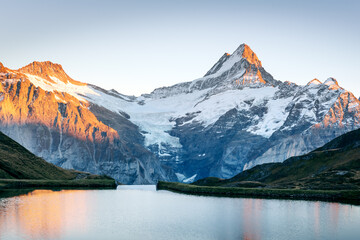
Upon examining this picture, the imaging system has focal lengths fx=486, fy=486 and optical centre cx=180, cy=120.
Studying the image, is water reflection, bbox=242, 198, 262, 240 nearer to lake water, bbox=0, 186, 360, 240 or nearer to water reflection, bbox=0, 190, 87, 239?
lake water, bbox=0, 186, 360, 240

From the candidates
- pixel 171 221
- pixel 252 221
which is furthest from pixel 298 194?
pixel 171 221

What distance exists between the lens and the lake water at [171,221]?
82750mm

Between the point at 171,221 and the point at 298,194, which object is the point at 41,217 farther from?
the point at 298,194

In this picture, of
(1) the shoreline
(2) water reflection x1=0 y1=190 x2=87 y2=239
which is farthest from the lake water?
(1) the shoreline

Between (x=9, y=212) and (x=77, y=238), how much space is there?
27.3 metres

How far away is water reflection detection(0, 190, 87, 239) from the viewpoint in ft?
263

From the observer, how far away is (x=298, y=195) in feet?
561

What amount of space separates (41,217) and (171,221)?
84.5 feet

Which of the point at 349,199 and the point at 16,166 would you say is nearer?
the point at 349,199

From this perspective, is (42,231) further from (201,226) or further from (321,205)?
(321,205)

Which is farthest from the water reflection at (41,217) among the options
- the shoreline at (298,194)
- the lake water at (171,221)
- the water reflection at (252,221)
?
the shoreline at (298,194)

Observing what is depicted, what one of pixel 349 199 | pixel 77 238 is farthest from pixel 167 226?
pixel 349 199

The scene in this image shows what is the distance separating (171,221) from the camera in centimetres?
9906

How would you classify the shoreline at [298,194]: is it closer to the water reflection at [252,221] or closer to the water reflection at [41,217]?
the water reflection at [252,221]
